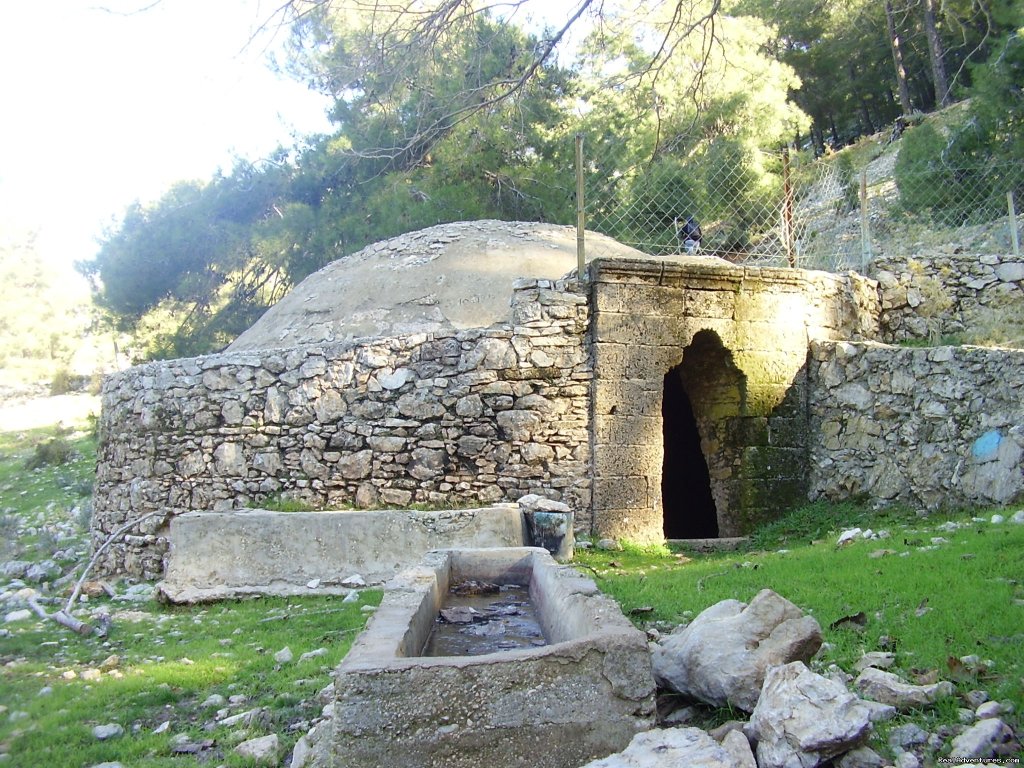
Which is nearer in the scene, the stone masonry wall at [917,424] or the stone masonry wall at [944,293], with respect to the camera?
the stone masonry wall at [917,424]

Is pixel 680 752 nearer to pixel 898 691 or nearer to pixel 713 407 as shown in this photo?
pixel 898 691

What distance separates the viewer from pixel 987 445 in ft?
22.2

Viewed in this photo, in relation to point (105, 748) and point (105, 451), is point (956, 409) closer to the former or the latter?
point (105, 748)

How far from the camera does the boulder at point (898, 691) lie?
9.35 feet

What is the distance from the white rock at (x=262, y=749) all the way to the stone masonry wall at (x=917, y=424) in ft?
18.9

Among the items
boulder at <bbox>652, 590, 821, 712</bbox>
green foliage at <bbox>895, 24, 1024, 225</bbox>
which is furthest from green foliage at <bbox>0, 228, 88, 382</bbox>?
green foliage at <bbox>895, 24, 1024, 225</bbox>

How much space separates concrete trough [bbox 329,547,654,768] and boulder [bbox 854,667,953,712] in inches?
34.5

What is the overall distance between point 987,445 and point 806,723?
5.29 metres

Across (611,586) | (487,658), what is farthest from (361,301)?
(487,658)

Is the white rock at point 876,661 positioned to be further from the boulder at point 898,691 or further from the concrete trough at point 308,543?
the concrete trough at point 308,543

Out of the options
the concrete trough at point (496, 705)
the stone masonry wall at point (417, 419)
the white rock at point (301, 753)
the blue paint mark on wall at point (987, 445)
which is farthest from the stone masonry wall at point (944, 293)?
the white rock at point (301, 753)

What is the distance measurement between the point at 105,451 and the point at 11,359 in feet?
58.3

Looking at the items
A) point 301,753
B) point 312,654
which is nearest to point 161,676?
point 312,654

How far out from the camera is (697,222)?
10.6m
